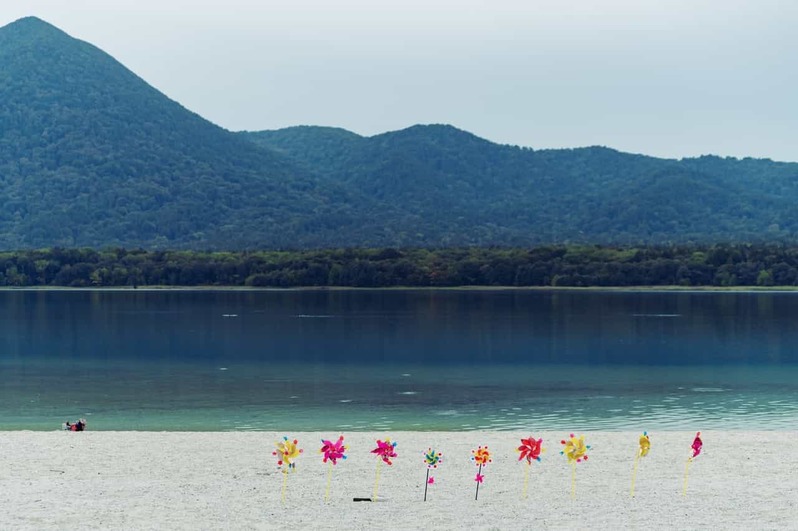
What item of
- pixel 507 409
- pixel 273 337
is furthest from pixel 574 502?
pixel 273 337

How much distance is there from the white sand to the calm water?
26.7 ft

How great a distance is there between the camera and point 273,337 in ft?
296

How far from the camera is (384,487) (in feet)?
72.2

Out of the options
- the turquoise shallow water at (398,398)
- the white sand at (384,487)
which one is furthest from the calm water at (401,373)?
the white sand at (384,487)

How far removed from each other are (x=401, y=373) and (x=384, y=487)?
36839 millimetres

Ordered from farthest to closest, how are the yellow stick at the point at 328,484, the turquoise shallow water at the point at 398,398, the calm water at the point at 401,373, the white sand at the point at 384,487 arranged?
the calm water at the point at 401,373 < the turquoise shallow water at the point at 398,398 < the yellow stick at the point at 328,484 < the white sand at the point at 384,487

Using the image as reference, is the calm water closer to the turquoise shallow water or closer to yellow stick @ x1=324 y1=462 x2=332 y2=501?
the turquoise shallow water

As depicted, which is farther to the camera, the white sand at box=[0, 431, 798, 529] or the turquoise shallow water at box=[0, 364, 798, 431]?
the turquoise shallow water at box=[0, 364, 798, 431]

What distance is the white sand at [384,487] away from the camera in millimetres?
19078

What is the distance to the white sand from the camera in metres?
19.1

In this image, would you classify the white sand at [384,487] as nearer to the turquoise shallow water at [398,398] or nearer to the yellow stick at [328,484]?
the yellow stick at [328,484]

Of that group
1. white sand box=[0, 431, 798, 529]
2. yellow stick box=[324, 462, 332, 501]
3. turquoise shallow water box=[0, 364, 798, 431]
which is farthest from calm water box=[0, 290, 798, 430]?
yellow stick box=[324, 462, 332, 501]

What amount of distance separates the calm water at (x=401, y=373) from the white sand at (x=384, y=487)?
320 inches

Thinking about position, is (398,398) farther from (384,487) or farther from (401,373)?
(384,487)
